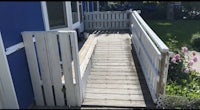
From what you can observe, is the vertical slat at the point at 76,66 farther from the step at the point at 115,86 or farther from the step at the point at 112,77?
the step at the point at 112,77

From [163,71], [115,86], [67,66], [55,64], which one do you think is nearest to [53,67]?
[55,64]

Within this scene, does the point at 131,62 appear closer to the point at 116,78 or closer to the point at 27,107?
the point at 116,78

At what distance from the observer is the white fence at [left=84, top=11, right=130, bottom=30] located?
829cm

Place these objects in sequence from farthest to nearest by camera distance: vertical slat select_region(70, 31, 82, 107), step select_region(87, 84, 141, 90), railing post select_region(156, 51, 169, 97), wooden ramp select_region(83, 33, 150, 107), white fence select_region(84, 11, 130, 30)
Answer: white fence select_region(84, 11, 130, 30), step select_region(87, 84, 141, 90), wooden ramp select_region(83, 33, 150, 107), railing post select_region(156, 51, 169, 97), vertical slat select_region(70, 31, 82, 107)

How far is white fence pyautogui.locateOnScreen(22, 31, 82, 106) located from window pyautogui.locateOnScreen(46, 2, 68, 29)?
217cm

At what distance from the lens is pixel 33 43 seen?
297 cm

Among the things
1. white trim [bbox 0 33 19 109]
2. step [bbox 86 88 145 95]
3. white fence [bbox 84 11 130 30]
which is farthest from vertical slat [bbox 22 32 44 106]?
white fence [bbox 84 11 130 30]

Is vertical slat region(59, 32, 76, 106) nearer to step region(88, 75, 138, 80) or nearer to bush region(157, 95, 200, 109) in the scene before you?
step region(88, 75, 138, 80)

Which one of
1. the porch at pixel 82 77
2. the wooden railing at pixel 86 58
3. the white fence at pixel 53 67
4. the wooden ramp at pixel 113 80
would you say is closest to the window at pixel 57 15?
the wooden railing at pixel 86 58

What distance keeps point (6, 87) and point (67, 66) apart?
0.90 meters

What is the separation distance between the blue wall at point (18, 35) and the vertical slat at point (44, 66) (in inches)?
10.0

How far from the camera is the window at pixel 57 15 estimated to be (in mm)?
5162

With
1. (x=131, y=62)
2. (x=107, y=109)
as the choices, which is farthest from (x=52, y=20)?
→ (x=107, y=109)

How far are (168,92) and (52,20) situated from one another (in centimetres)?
344
